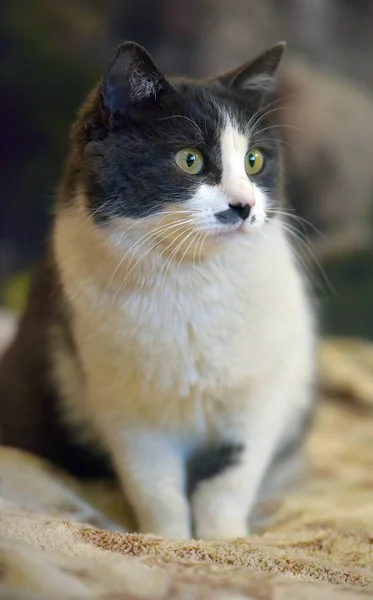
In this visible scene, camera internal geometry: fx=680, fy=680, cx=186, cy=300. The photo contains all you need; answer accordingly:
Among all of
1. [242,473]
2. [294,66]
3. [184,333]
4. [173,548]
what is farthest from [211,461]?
[294,66]

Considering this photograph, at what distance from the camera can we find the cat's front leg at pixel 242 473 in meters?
1.18

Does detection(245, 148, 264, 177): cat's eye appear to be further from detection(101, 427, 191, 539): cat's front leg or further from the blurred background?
the blurred background

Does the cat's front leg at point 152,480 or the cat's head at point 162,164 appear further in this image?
the cat's front leg at point 152,480

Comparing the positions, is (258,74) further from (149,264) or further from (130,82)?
(149,264)

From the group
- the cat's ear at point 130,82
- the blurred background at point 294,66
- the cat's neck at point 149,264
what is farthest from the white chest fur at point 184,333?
the blurred background at point 294,66

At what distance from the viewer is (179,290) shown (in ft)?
3.61

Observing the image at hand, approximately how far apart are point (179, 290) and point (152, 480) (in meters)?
0.34

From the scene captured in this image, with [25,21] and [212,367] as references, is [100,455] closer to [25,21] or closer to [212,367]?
[212,367]

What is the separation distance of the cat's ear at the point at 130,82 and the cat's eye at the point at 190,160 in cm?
11

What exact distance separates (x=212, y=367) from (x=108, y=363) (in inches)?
6.9

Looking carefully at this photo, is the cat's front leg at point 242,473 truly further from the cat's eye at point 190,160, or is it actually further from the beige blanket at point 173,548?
the cat's eye at point 190,160

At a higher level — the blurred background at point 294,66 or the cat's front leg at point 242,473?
the blurred background at point 294,66

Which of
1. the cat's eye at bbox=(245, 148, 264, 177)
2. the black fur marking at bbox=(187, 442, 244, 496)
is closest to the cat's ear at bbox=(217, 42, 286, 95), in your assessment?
the cat's eye at bbox=(245, 148, 264, 177)

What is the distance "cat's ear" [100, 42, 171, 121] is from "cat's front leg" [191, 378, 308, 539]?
0.54m
